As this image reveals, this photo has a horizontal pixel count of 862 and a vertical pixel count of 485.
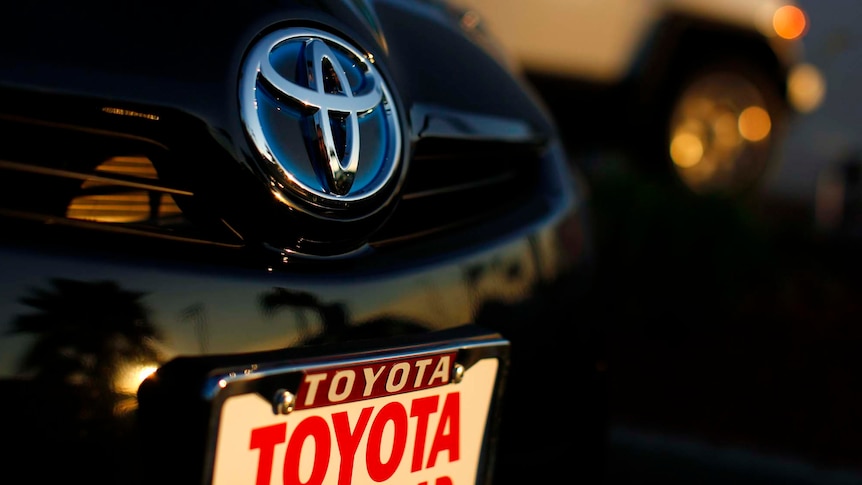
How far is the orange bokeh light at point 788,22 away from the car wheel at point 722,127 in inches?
10.9

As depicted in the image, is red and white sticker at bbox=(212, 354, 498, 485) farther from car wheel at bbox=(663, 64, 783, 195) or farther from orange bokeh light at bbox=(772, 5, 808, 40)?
orange bokeh light at bbox=(772, 5, 808, 40)

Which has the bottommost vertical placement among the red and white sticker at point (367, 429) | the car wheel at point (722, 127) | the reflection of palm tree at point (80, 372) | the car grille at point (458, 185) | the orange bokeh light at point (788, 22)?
the red and white sticker at point (367, 429)

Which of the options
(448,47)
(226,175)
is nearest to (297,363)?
(226,175)

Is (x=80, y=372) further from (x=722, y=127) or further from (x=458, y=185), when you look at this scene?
(x=722, y=127)

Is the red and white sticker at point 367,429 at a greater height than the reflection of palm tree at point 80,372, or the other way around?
the reflection of palm tree at point 80,372

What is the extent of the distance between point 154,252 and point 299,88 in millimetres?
239

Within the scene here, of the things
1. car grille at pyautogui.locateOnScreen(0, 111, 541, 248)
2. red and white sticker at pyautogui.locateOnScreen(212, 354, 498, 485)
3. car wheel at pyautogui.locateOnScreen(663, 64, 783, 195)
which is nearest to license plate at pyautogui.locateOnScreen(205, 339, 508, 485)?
red and white sticker at pyautogui.locateOnScreen(212, 354, 498, 485)

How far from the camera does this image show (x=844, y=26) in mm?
8258

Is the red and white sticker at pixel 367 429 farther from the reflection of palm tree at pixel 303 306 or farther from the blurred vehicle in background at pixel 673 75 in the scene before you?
the blurred vehicle in background at pixel 673 75

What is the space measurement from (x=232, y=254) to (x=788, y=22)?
5512 millimetres

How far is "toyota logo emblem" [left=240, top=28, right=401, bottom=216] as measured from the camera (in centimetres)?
112

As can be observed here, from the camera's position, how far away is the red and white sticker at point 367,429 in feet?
3.47

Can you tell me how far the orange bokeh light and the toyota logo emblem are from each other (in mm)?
5147

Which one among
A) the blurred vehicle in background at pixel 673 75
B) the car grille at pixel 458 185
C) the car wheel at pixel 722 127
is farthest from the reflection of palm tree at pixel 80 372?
the car wheel at pixel 722 127
